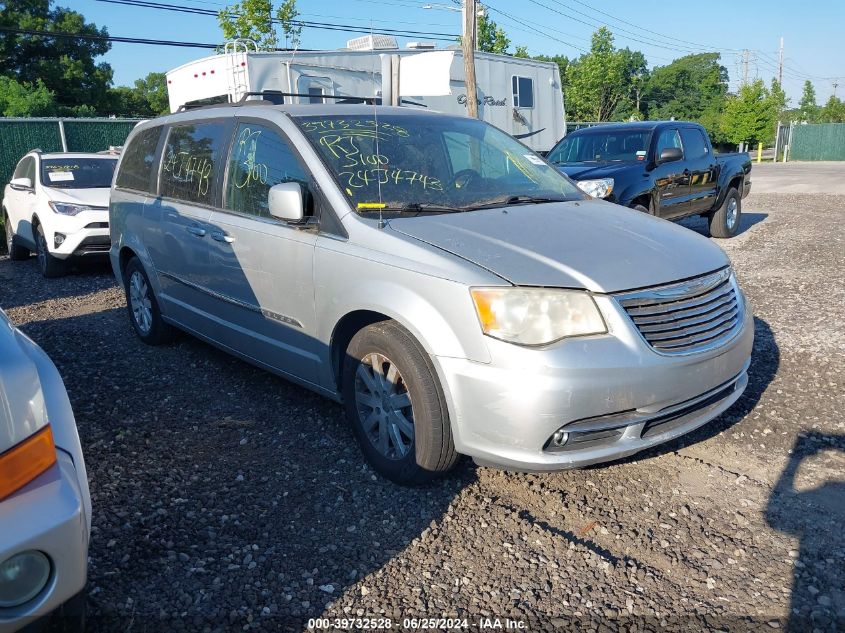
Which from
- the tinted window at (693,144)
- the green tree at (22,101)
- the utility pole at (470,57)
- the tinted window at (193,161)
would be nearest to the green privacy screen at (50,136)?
the utility pole at (470,57)

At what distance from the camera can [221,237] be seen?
4.53 meters

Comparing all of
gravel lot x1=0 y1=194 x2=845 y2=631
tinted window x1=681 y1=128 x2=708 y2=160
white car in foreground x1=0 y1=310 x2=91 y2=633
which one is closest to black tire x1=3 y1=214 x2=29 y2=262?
gravel lot x1=0 y1=194 x2=845 y2=631

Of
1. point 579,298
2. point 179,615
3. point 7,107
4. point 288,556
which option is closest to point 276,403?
point 288,556

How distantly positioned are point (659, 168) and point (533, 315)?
7.20 m

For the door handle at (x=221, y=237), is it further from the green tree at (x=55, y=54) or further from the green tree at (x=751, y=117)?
the green tree at (x=751, y=117)

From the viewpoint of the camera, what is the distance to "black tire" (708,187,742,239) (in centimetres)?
1119

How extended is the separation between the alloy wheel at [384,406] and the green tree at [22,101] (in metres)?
29.6

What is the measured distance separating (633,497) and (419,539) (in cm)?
106

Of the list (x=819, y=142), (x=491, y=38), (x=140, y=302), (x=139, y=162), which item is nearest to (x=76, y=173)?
(x=139, y=162)

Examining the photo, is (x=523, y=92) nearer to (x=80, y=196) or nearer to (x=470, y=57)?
(x=470, y=57)

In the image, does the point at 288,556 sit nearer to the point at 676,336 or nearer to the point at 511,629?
the point at 511,629

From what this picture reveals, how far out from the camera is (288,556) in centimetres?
305

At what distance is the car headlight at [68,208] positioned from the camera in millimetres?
9180

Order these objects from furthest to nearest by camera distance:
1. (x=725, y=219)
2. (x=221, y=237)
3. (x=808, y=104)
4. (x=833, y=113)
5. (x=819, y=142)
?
(x=808, y=104) → (x=833, y=113) → (x=819, y=142) → (x=725, y=219) → (x=221, y=237)
